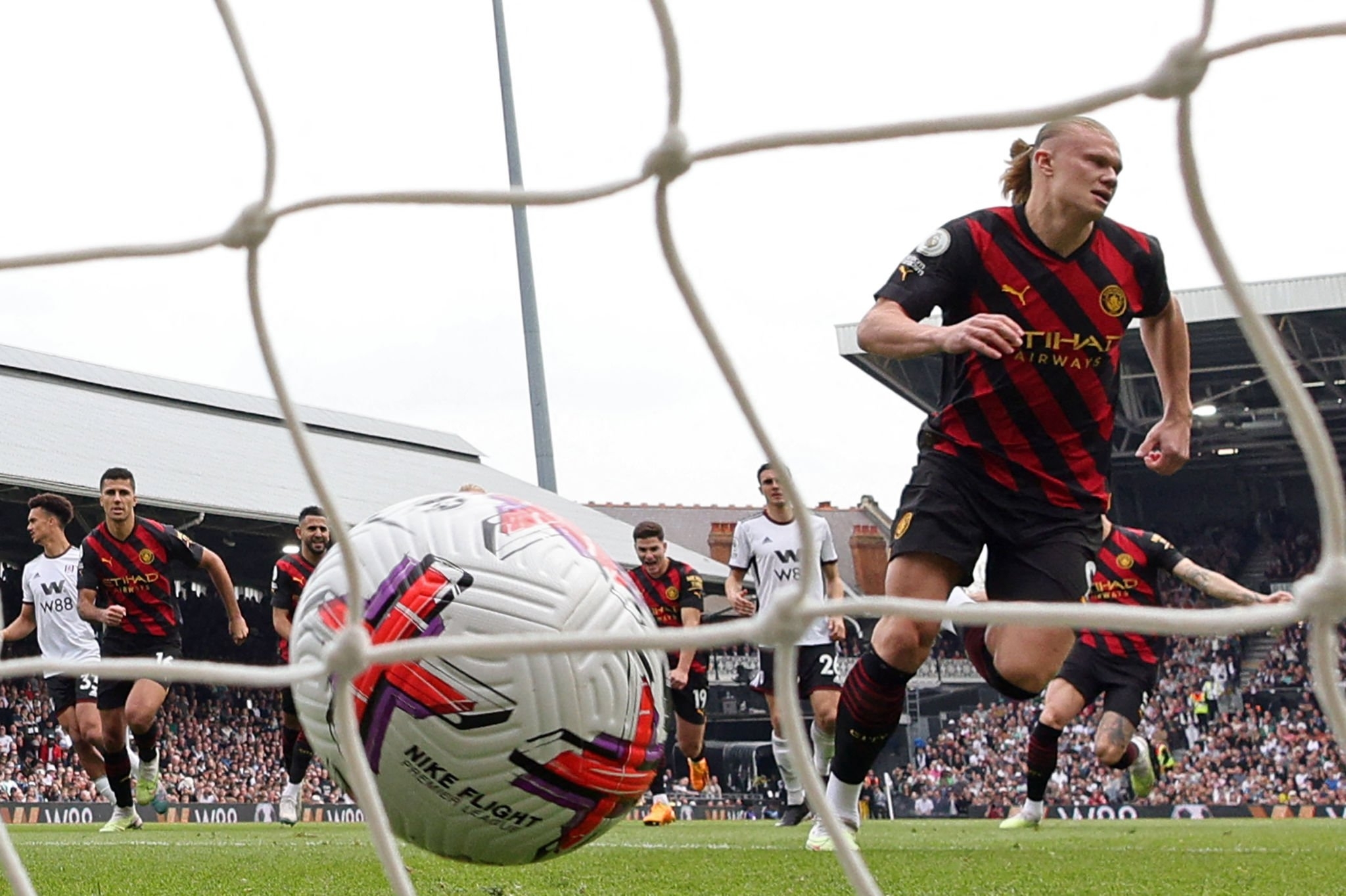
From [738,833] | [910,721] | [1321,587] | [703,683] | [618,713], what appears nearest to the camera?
[1321,587]

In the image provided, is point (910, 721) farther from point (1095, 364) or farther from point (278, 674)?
point (278, 674)

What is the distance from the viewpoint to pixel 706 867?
4.77 metres

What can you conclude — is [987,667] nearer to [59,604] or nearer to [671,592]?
[671,592]

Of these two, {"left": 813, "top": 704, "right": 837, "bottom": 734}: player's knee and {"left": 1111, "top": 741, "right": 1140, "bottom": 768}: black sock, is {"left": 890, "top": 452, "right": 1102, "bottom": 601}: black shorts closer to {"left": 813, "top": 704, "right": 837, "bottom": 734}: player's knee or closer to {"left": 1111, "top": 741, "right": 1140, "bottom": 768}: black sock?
{"left": 1111, "top": 741, "right": 1140, "bottom": 768}: black sock

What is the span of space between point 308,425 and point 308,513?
18268 millimetres

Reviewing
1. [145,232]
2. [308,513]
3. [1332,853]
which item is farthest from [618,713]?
[308,513]

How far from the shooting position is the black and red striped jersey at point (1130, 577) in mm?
7918

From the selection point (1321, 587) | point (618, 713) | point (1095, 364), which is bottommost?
point (618, 713)

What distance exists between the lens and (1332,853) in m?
5.83

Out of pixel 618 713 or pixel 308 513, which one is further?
pixel 308 513

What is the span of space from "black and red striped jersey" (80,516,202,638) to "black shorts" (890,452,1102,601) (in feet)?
15.8

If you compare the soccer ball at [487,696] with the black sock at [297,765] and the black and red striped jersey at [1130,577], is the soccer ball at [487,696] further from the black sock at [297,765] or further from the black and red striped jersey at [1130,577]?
the black sock at [297,765]

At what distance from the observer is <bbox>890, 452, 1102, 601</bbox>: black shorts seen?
12.5 ft

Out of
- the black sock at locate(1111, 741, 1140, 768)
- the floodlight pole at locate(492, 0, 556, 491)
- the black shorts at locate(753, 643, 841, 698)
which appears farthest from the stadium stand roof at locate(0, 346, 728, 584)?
the black sock at locate(1111, 741, 1140, 768)
